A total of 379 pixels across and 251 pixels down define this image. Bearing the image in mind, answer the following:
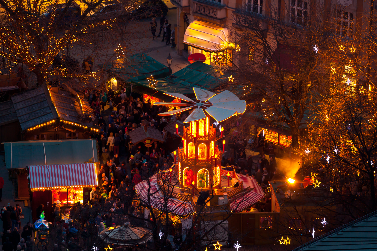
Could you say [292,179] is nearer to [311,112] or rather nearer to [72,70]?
[311,112]

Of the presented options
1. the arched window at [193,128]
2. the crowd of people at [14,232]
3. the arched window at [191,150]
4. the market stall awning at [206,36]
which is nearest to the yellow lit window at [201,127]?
the arched window at [193,128]

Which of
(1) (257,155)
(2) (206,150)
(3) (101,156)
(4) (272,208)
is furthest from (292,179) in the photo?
(3) (101,156)

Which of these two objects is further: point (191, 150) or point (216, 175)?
point (216, 175)

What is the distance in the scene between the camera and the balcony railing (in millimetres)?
46281

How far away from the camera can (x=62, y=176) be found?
31.5 metres

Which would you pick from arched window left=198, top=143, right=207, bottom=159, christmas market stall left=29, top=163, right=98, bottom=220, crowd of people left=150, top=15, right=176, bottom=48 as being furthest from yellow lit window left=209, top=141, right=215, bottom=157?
crowd of people left=150, top=15, right=176, bottom=48

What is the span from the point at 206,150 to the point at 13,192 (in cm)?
907

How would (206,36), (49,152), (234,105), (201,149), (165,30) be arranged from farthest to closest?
(165,30) < (206,36) < (49,152) < (201,149) < (234,105)

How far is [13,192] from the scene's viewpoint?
32812mm

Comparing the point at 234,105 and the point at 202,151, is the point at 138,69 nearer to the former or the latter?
the point at 202,151

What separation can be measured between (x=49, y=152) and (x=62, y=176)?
2.12m

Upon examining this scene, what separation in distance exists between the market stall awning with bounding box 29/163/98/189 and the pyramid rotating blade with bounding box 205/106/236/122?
5.85m


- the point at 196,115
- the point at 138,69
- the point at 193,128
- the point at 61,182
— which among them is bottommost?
the point at 61,182

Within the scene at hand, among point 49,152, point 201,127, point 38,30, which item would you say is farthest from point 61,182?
point 38,30
